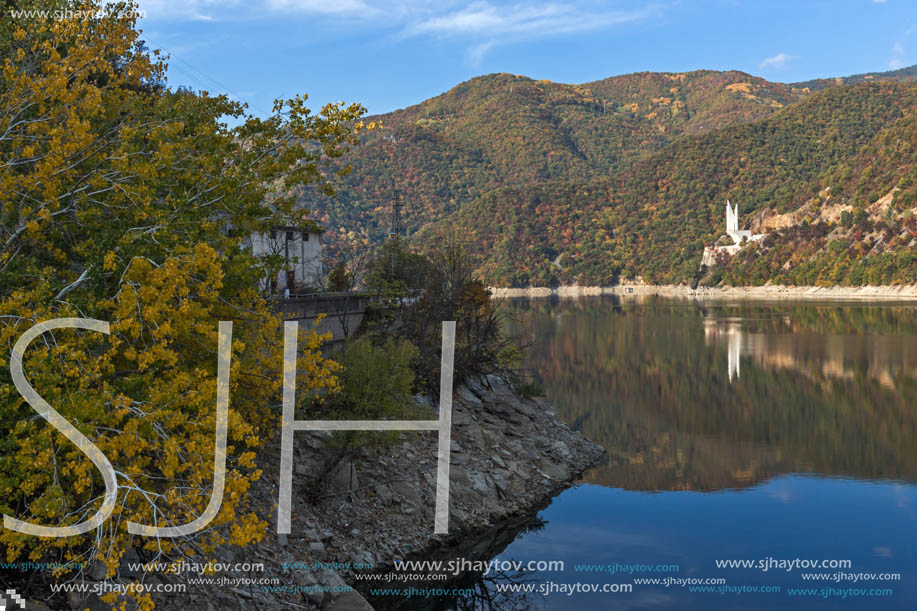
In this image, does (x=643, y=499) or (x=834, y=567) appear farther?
(x=643, y=499)

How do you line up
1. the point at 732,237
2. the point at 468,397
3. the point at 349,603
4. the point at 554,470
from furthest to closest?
1. the point at 732,237
2. the point at 468,397
3. the point at 554,470
4. the point at 349,603

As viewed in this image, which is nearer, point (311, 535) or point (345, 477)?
point (311, 535)

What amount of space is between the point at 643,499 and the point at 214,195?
15193mm

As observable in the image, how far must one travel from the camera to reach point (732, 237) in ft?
538

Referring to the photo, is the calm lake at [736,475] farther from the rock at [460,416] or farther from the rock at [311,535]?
the rock at [460,416]

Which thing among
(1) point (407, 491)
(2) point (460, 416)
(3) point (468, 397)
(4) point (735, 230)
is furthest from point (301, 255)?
(4) point (735, 230)

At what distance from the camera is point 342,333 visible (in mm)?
24562

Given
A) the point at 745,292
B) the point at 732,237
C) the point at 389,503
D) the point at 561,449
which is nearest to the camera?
the point at 389,503

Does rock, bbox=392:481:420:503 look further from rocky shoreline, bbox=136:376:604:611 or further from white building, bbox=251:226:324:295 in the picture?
white building, bbox=251:226:324:295

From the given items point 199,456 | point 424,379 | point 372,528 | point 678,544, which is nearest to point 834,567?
point 678,544

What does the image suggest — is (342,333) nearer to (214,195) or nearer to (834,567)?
(214,195)

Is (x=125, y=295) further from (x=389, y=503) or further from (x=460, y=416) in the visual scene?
(x=460, y=416)

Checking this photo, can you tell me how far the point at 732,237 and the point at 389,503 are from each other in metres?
160

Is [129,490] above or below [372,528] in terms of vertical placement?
above
